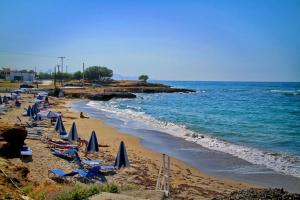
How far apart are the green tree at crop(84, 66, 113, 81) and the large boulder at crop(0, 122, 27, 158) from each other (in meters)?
105

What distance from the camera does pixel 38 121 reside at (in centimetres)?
2620

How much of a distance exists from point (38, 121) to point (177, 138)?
10460 mm

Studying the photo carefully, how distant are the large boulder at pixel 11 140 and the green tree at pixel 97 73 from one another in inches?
4120

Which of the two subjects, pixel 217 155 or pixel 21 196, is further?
pixel 217 155

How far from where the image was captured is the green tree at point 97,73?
11756cm

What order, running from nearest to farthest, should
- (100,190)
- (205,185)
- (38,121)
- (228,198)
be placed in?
1. (100,190)
2. (228,198)
3. (205,185)
4. (38,121)

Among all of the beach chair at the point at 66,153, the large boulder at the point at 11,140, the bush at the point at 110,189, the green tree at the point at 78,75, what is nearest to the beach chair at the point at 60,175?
the large boulder at the point at 11,140

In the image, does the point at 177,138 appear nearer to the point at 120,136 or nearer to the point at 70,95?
the point at 120,136

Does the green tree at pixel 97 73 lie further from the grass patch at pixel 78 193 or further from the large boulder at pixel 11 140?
the grass patch at pixel 78 193

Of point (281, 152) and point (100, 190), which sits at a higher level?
point (100, 190)

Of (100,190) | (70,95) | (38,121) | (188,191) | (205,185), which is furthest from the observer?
(70,95)

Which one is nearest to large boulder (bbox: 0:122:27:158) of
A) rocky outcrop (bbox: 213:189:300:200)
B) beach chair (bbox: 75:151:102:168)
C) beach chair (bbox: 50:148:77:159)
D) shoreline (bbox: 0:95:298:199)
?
shoreline (bbox: 0:95:298:199)

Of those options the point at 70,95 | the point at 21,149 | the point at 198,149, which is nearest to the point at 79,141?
the point at 21,149

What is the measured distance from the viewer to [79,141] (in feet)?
62.2
